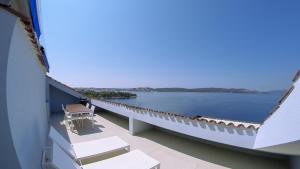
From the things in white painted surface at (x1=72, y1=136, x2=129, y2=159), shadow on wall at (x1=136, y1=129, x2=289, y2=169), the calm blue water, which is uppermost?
the calm blue water

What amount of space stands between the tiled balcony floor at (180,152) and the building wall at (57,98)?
4815 millimetres

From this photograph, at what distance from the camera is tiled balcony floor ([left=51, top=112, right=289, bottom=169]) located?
4.57 metres

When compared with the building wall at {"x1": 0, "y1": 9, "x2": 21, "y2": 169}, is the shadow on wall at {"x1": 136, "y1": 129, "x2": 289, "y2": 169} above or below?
below

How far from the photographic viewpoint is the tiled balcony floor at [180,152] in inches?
180

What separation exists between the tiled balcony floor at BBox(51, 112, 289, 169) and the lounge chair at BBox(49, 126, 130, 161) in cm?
39

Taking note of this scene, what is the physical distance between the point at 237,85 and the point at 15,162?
57.3 feet

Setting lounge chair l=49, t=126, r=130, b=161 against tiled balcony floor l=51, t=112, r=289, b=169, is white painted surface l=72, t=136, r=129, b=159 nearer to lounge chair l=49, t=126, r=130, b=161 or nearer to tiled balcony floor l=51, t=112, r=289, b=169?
lounge chair l=49, t=126, r=130, b=161

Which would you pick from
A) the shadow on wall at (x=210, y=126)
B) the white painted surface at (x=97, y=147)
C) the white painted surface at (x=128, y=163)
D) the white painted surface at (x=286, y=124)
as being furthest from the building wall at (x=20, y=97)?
the shadow on wall at (x=210, y=126)

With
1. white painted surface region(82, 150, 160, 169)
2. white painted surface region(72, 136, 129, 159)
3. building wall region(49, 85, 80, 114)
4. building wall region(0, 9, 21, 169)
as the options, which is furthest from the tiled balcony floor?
building wall region(49, 85, 80, 114)

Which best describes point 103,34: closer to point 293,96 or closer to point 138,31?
point 138,31

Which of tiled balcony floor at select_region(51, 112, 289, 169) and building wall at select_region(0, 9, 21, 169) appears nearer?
building wall at select_region(0, 9, 21, 169)

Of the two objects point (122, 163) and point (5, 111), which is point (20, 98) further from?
point (122, 163)

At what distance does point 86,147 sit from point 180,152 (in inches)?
126

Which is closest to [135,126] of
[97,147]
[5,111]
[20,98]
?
[97,147]
